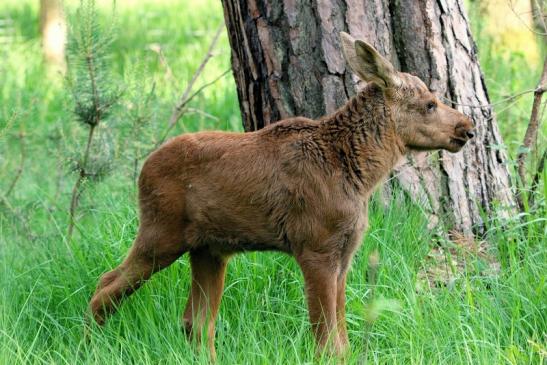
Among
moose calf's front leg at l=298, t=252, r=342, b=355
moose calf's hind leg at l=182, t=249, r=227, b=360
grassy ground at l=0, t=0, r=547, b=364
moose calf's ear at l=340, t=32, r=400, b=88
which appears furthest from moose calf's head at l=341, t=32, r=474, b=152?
→ moose calf's hind leg at l=182, t=249, r=227, b=360

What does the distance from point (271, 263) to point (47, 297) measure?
1256mm

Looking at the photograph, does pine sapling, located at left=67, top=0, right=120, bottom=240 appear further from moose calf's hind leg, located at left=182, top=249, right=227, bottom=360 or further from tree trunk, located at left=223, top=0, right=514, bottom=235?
moose calf's hind leg, located at left=182, top=249, right=227, bottom=360

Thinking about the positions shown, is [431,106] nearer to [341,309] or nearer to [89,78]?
[341,309]

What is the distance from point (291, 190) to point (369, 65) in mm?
736

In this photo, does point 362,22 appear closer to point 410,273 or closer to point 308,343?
point 410,273

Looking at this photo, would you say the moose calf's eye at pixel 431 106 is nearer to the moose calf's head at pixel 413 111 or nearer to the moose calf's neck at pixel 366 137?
the moose calf's head at pixel 413 111

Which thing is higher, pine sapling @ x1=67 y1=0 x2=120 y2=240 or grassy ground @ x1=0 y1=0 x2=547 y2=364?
pine sapling @ x1=67 y1=0 x2=120 y2=240

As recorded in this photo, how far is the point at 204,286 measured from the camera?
496 centimetres

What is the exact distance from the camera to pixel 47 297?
5383 millimetres

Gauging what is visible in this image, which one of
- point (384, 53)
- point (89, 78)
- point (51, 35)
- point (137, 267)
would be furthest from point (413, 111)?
point (51, 35)

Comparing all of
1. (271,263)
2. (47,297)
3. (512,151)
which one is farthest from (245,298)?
(512,151)

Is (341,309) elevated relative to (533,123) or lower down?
lower down

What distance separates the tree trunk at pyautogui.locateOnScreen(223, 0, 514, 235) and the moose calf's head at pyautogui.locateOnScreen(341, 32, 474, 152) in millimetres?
746

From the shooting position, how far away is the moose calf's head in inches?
189
